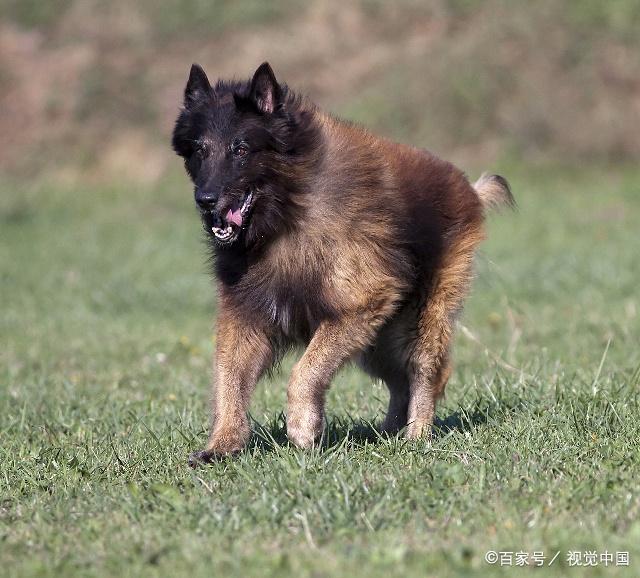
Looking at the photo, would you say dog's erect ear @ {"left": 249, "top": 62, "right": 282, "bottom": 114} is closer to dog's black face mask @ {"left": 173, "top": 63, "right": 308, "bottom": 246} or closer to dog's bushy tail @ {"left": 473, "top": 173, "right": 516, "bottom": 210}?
dog's black face mask @ {"left": 173, "top": 63, "right": 308, "bottom": 246}

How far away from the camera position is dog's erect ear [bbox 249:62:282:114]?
5387mm

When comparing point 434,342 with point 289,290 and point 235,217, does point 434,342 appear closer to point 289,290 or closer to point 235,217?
point 289,290

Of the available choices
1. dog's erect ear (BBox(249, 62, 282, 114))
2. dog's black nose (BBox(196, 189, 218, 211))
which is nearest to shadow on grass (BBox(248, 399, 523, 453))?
dog's black nose (BBox(196, 189, 218, 211))

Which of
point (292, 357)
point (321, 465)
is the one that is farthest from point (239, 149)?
point (321, 465)

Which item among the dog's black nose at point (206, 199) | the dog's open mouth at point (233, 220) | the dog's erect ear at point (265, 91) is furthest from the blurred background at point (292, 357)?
the dog's erect ear at point (265, 91)

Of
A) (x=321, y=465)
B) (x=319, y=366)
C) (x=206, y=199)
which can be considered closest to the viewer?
(x=321, y=465)

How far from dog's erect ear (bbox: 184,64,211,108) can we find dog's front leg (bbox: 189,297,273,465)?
1085 millimetres

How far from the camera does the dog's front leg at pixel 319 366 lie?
533 cm

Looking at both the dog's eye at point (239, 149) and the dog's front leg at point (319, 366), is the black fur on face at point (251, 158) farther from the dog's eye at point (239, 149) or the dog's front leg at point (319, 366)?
the dog's front leg at point (319, 366)

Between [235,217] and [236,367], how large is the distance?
2.65ft

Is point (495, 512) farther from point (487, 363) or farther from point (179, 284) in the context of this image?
point (179, 284)

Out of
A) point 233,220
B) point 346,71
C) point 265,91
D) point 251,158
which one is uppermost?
point 346,71

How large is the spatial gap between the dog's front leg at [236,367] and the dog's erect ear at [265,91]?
3.44 ft

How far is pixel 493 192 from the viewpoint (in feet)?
22.6
